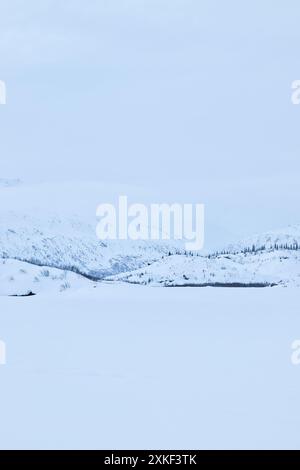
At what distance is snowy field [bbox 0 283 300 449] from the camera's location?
581 centimetres

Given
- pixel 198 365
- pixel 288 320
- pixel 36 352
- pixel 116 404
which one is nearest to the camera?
pixel 116 404

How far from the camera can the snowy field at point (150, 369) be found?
5812mm

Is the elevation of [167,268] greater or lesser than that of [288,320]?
greater

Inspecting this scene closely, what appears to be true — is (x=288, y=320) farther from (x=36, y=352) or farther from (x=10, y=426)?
(x=10, y=426)

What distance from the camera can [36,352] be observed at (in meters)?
8.41

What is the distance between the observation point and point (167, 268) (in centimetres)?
1156

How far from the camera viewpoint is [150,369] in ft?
25.2
